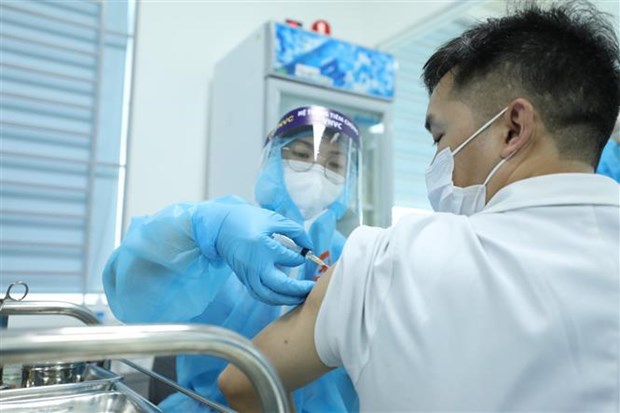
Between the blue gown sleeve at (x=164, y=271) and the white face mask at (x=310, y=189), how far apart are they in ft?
1.02

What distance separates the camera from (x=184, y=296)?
96 centimetres

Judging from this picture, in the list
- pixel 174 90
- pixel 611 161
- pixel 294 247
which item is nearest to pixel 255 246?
pixel 294 247

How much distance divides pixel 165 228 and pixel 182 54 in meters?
1.62

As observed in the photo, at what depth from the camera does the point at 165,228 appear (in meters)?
0.93

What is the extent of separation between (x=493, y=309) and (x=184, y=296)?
0.63 m

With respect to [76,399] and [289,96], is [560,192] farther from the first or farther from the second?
[289,96]

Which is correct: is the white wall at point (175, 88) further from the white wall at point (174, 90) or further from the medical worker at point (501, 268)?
the medical worker at point (501, 268)

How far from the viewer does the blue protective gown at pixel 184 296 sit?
935 mm

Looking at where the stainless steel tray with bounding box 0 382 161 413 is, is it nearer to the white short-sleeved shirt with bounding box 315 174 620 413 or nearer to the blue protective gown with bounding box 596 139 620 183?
the white short-sleeved shirt with bounding box 315 174 620 413

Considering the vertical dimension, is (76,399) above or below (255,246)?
below

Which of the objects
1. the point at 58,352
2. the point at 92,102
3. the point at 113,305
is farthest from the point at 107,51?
the point at 58,352

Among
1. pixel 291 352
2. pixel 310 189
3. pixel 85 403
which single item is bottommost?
pixel 85 403

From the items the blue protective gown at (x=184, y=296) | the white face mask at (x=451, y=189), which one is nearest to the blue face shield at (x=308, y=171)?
the blue protective gown at (x=184, y=296)

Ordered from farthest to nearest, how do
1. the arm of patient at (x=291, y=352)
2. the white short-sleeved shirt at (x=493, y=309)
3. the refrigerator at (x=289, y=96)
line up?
1. the refrigerator at (x=289, y=96)
2. the arm of patient at (x=291, y=352)
3. the white short-sleeved shirt at (x=493, y=309)
